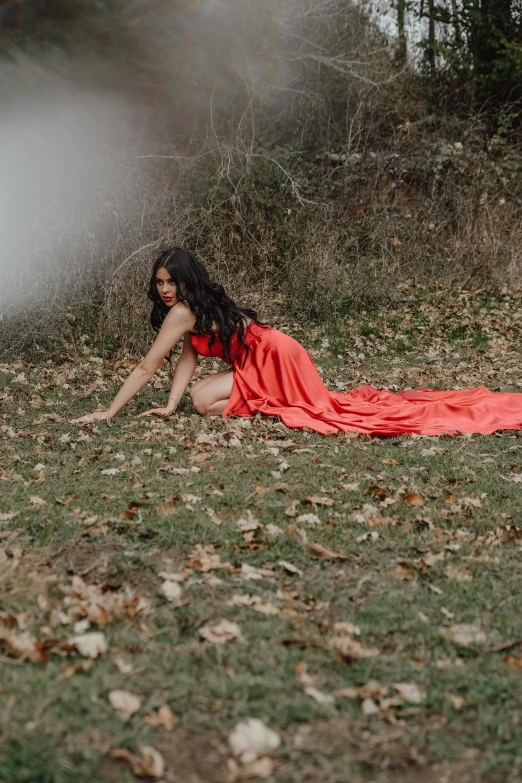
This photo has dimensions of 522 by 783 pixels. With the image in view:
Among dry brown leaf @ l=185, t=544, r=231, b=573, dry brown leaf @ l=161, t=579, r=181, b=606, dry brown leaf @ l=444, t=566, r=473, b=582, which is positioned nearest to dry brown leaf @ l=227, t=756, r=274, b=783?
dry brown leaf @ l=161, t=579, r=181, b=606

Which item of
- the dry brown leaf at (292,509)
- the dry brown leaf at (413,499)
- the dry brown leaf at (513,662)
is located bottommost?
the dry brown leaf at (413,499)

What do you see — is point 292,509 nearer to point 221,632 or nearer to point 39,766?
point 221,632

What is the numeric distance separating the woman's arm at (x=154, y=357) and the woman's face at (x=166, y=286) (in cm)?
8

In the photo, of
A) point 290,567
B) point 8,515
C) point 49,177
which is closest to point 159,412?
point 8,515

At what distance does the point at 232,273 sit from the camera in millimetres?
13844

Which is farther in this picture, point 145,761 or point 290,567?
point 290,567

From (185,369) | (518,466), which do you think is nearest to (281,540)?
(518,466)

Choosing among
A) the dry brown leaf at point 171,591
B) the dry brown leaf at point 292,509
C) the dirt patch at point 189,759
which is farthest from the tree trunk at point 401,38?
the dirt patch at point 189,759

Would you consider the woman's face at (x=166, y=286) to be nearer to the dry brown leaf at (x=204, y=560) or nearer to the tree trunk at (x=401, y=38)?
the dry brown leaf at (x=204, y=560)

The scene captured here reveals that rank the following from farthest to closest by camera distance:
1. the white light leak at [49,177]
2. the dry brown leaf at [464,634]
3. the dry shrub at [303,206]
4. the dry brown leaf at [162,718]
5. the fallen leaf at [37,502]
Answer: the dry shrub at [303,206] → the white light leak at [49,177] → the fallen leaf at [37,502] → the dry brown leaf at [464,634] → the dry brown leaf at [162,718]

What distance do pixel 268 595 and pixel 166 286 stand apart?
3974mm

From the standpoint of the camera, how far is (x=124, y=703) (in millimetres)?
2406

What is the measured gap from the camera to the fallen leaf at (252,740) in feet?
7.29

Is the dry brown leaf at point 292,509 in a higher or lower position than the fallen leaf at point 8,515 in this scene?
lower
